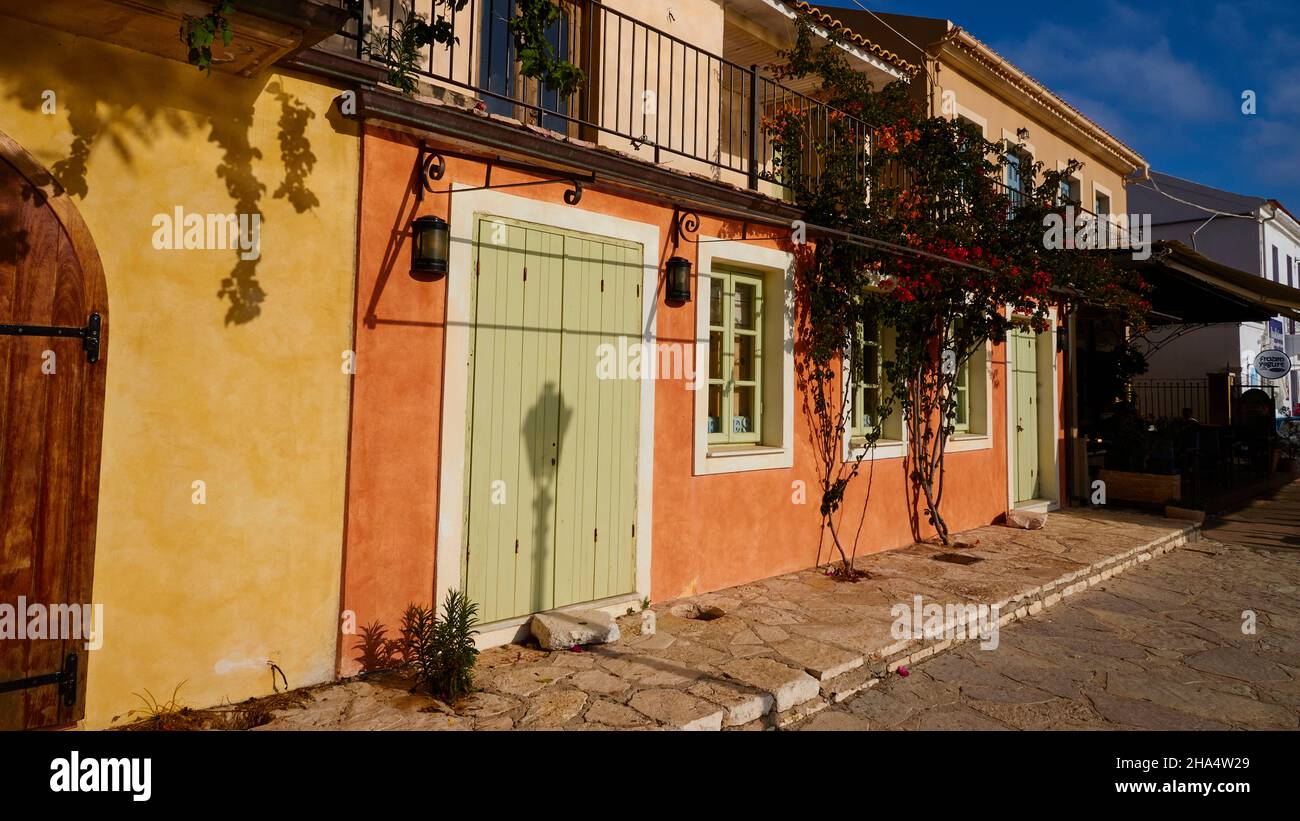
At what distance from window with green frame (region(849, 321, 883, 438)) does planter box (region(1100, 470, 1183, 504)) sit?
19.4 ft

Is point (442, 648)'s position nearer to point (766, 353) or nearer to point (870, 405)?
point (766, 353)

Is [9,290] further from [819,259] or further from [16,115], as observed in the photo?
[819,259]

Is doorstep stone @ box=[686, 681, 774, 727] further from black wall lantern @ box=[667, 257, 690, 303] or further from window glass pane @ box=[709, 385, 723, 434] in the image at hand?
black wall lantern @ box=[667, 257, 690, 303]

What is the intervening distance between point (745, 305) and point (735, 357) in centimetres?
55

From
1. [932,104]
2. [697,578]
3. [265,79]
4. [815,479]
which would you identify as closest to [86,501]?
[265,79]

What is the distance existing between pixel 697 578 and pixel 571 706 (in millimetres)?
2442

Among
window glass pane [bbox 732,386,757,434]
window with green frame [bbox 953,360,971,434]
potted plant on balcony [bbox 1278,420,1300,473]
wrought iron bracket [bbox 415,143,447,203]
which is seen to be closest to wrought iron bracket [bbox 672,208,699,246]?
window glass pane [bbox 732,386,757,434]

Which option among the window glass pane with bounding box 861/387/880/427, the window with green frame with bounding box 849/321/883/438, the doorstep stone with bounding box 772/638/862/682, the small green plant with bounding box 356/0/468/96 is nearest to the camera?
the small green plant with bounding box 356/0/468/96

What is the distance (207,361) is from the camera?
12.5ft

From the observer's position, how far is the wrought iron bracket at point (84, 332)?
336 cm

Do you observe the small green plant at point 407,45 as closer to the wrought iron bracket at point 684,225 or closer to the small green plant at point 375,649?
the wrought iron bracket at point 684,225

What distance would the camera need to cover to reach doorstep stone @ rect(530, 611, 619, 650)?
15.9ft

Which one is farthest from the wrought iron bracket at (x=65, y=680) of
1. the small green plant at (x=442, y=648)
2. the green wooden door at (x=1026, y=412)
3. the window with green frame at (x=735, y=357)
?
the green wooden door at (x=1026, y=412)

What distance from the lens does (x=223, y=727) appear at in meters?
3.60
